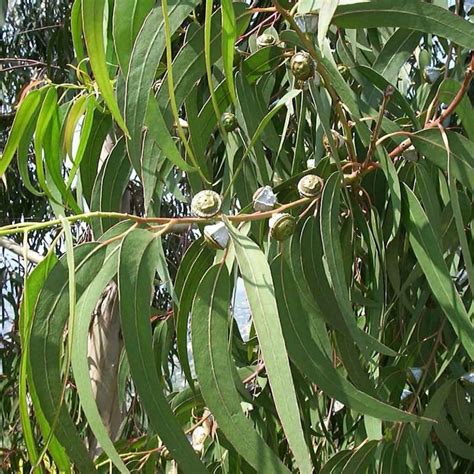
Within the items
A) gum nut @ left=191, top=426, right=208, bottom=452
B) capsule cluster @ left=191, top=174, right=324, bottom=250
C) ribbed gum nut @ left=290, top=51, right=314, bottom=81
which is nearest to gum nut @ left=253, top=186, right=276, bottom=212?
capsule cluster @ left=191, top=174, right=324, bottom=250

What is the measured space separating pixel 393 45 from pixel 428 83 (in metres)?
0.17

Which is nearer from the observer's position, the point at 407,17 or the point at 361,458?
the point at 407,17

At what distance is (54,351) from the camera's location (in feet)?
2.02

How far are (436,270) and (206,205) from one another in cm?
24

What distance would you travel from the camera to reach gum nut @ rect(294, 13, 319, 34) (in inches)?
26.1

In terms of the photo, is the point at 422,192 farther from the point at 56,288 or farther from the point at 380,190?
the point at 56,288

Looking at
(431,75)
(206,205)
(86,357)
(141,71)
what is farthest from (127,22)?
(431,75)

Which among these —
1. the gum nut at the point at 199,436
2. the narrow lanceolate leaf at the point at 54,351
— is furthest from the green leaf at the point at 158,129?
the gum nut at the point at 199,436

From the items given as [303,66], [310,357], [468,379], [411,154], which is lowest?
[468,379]

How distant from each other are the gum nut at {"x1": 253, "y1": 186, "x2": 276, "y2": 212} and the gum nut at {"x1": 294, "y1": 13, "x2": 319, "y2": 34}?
134 millimetres

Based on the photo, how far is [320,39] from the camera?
556 millimetres

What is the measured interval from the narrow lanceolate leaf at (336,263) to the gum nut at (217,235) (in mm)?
86

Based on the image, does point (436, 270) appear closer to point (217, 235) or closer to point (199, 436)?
point (217, 235)

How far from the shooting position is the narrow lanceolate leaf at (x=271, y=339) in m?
0.54
